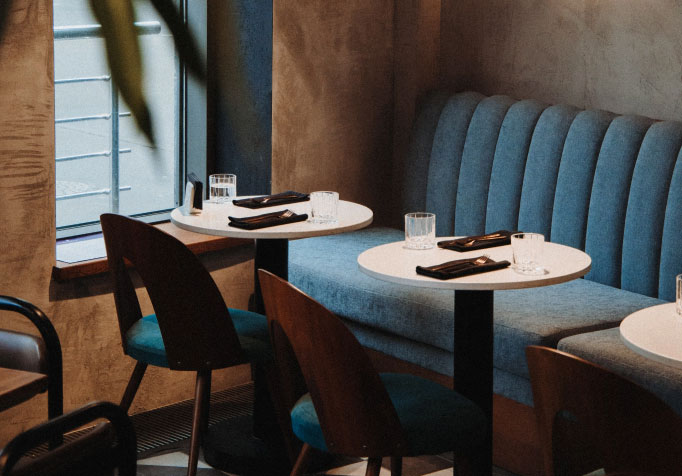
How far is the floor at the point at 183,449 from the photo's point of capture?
3.18 metres

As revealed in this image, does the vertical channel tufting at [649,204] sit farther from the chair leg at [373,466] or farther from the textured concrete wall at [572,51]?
the chair leg at [373,466]

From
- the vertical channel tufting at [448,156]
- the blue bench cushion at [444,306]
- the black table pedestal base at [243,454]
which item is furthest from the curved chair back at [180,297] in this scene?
the vertical channel tufting at [448,156]

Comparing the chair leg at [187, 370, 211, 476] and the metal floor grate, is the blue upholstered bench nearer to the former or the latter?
the metal floor grate

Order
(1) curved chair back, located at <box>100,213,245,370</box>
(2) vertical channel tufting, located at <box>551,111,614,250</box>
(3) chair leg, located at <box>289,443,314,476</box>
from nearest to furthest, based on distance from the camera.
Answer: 1. (3) chair leg, located at <box>289,443,314,476</box>
2. (1) curved chair back, located at <box>100,213,245,370</box>
3. (2) vertical channel tufting, located at <box>551,111,614,250</box>

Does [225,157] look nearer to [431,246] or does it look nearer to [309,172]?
[309,172]

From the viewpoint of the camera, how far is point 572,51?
3.92 m

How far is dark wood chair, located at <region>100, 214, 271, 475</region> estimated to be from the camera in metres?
2.82

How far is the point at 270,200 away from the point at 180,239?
1.79 feet

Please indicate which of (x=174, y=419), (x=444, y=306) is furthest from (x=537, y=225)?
(x=174, y=419)

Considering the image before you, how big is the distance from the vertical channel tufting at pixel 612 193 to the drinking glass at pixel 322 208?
39.6 inches

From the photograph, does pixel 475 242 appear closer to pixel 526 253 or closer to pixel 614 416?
pixel 526 253

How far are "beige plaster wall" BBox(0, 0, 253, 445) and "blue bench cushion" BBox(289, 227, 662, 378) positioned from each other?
0.78m

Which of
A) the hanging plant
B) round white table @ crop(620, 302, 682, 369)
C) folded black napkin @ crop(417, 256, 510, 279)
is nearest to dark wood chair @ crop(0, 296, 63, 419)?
folded black napkin @ crop(417, 256, 510, 279)

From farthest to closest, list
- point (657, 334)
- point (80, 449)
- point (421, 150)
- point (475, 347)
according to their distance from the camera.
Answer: point (421, 150), point (475, 347), point (657, 334), point (80, 449)
